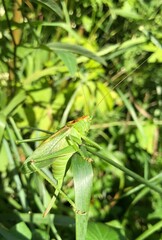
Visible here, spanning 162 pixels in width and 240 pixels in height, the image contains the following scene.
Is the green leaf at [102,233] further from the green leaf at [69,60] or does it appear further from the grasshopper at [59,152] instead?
the green leaf at [69,60]

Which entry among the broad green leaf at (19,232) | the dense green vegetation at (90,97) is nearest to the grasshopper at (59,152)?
the broad green leaf at (19,232)

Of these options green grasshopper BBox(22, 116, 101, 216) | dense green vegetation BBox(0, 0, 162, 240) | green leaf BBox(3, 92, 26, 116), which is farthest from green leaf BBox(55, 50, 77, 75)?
green grasshopper BBox(22, 116, 101, 216)

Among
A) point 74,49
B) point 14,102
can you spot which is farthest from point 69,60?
point 14,102

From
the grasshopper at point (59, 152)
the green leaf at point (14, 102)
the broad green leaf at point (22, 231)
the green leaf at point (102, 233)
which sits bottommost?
the green leaf at point (102, 233)

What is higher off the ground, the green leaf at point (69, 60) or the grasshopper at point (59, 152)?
the green leaf at point (69, 60)

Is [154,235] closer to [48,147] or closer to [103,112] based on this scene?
[103,112]

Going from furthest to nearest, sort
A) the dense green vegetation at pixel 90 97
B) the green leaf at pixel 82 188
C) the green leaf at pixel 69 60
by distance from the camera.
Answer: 1. the dense green vegetation at pixel 90 97
2. the green leaf at pixel 69 60
3. the green leaf at pixel 82 188

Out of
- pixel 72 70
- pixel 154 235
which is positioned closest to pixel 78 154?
pixel 72 70

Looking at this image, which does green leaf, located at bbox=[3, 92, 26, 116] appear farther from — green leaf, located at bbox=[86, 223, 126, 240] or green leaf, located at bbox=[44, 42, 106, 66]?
green leaf, located at bbox=[86, 223, 126, 240]
